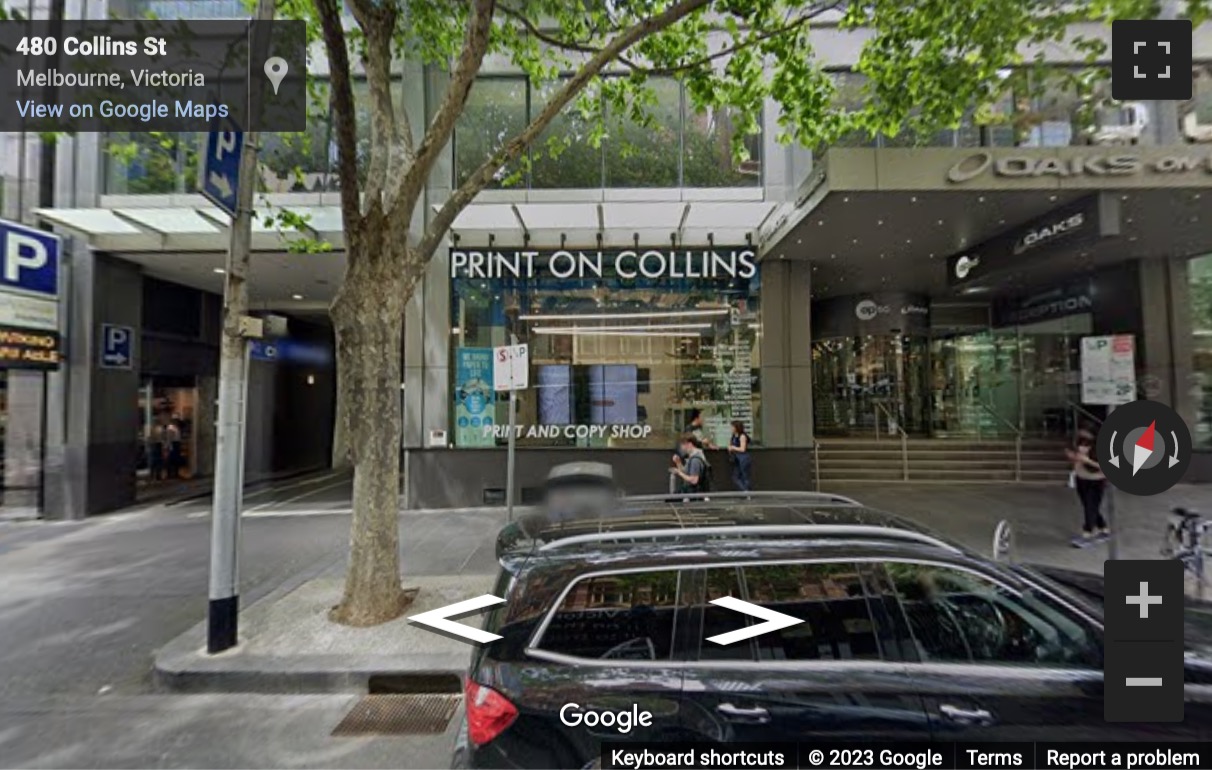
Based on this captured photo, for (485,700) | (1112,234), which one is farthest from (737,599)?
(1112,234)

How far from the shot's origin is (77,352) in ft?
32.7

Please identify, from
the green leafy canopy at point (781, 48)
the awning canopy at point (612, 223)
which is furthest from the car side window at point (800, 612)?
the awning canopy at point (612, 223)

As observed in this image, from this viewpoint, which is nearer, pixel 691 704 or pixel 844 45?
pixel 691 704

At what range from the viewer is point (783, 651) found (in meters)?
2.30

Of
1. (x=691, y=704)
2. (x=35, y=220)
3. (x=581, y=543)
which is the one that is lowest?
(x=691, y=704)

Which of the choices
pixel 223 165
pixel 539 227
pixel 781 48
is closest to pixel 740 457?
pixel 539 227

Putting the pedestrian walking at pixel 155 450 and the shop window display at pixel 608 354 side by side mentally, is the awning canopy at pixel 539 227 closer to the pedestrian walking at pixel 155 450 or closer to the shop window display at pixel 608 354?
the shop window display at pixel 608 354

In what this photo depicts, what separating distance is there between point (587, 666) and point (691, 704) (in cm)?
42

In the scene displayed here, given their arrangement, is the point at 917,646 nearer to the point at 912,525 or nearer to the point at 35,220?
the point at 912,525

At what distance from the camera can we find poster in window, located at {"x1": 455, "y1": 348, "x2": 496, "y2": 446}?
10383mm

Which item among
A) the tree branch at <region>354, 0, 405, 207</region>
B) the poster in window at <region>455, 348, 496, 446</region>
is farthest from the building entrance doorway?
the tree branch at <region>354, 0, 405, 207</region>

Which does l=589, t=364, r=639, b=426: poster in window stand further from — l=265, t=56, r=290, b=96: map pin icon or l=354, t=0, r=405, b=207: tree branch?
l=265, t=56, r=290, b=96: map pin icon

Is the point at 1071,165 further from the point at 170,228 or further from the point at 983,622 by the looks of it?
the point at 170,228

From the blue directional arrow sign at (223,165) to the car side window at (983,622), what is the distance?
5.36m
